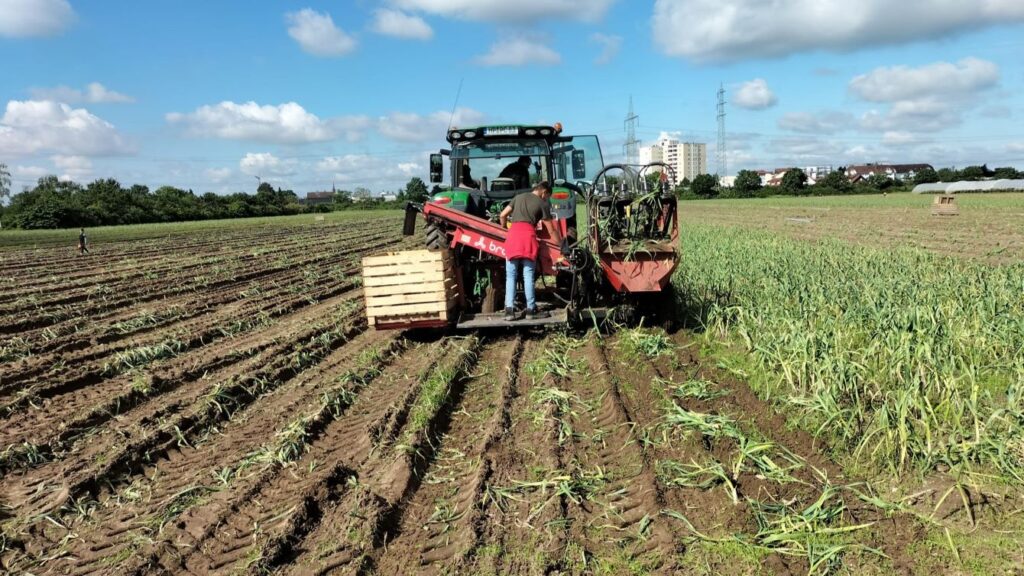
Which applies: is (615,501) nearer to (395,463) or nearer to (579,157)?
(395,463)

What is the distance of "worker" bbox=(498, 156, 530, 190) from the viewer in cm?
952

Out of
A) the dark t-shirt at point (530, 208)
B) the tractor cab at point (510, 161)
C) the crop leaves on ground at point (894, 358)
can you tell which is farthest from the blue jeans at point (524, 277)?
the crop leaves on ground at point (894, 358)

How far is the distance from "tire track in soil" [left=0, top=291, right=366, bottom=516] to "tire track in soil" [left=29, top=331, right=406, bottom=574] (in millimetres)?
161

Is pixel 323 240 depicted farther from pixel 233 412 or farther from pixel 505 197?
pixel 233 412

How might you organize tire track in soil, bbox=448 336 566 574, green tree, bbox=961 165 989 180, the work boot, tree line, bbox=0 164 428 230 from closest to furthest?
tire track in soil, bbox=448 336 566 574
the work boot
tree line, bbox=0 164 428 230
green tree, bbox=961 165 989 180

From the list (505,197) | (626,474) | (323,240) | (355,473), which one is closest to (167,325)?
(505,197)

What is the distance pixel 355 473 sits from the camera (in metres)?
4.21

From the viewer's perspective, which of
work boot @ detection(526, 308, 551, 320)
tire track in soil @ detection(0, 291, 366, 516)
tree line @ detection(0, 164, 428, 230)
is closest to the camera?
tire track in soil @ detection(0, 291, 366, 516)

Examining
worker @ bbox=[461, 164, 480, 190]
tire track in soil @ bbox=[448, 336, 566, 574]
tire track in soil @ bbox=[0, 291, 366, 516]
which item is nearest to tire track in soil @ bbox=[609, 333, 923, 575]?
tire track in soil @ bbox=[448, 336, 566, 574]

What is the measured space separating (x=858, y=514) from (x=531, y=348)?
4235 mm

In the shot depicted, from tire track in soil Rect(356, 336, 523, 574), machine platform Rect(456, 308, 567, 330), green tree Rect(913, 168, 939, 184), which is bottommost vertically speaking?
tire track in soil Rect(356, 336, 523, 574)

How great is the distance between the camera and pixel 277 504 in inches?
151

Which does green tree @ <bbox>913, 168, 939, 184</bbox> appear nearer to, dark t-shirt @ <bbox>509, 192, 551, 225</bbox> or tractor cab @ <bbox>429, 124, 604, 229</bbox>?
tractor cab @ <bbox>429, 124, 604, 229</bbox>

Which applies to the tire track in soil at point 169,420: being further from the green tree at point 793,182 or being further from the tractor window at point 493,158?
the green tree at point 793,182
